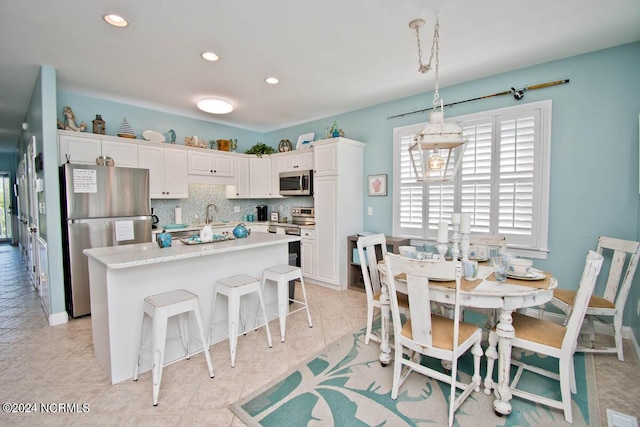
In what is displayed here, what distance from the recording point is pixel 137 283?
7.47 feet

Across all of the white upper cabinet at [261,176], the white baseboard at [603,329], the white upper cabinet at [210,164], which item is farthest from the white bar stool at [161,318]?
the white baseboard at [603,329]

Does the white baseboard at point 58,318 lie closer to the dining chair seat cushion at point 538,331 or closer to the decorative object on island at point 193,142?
the decorative object on island at point 193,142

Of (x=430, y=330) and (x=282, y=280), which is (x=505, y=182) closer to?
(x=430, y=330)

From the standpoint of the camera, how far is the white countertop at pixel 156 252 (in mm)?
2064

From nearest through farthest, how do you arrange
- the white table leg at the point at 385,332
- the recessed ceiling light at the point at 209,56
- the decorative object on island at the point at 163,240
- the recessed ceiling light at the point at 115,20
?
the recessed ceiling light at the point at 115,20 < the white table leg at the point at 385,332 < the decorative object on island at the point at 163,240 < the recessed ceiling light at the point at 209,56

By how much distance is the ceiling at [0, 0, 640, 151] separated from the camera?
2.19 m

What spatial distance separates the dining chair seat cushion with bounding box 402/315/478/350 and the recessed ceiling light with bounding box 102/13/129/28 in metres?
3.09

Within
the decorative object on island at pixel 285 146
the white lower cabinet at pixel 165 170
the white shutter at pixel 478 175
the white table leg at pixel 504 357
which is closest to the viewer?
the white table leg at pixel 504 357

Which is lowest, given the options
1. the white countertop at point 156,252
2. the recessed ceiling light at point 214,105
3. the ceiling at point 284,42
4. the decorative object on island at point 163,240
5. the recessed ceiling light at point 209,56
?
the white countertop at point 156,252

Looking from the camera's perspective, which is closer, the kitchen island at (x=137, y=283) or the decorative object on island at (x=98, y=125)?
the kitchen island at (x=137, y=283)

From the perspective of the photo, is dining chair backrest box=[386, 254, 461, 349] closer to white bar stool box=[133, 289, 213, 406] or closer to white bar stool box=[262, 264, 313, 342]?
white bar stool box=[262, 264, 313, 342]

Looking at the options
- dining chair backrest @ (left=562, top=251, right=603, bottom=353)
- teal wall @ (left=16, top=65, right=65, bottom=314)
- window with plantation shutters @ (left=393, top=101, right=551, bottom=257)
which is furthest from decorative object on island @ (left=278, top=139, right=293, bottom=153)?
dining chair backrest @ (left=562, top=251, right=603, bottom=353)

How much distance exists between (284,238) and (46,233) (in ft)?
8.50

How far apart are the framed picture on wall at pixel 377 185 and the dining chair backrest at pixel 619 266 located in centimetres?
240
